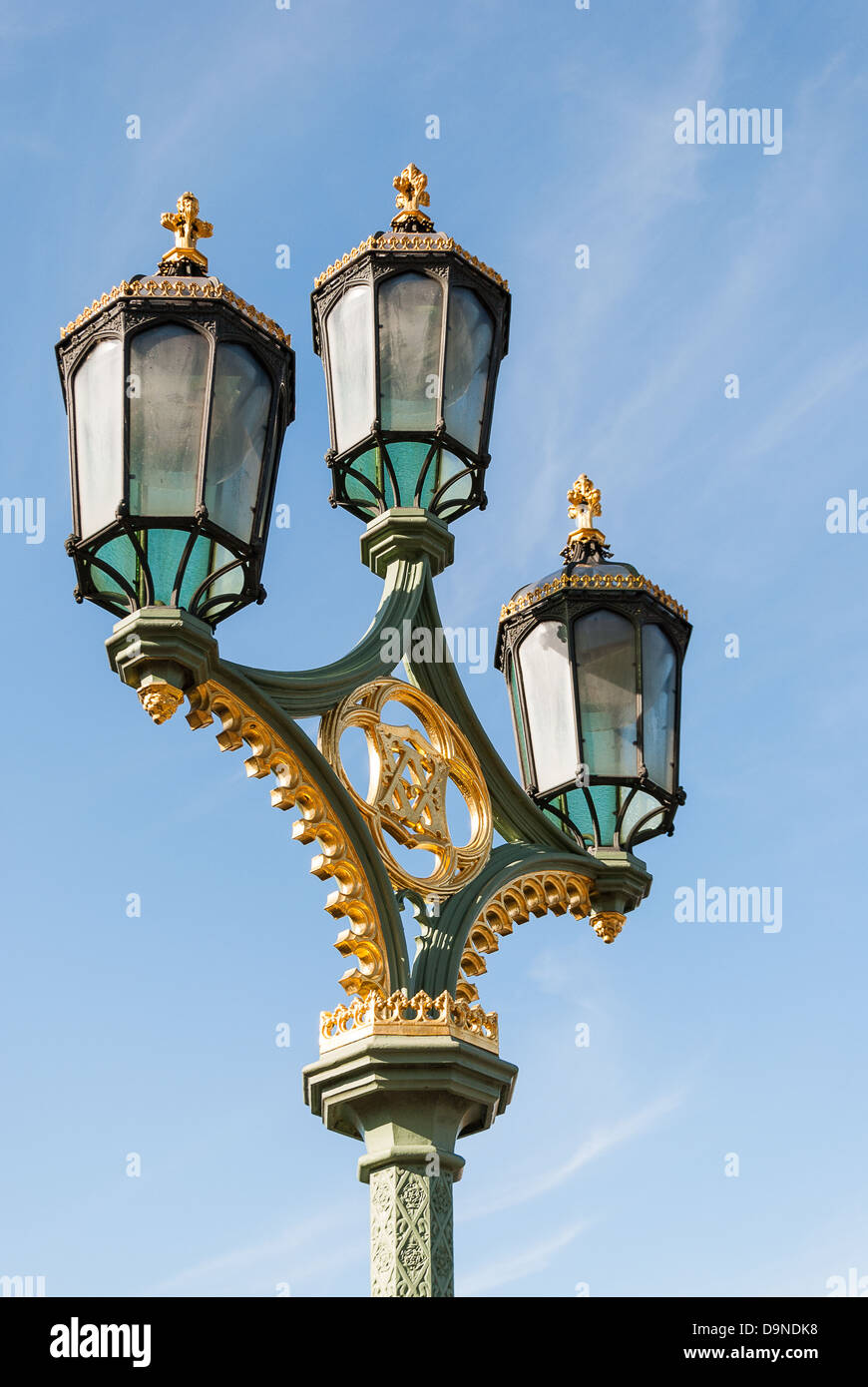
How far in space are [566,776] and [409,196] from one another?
251 centimetres

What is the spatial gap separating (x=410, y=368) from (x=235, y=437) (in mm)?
1129

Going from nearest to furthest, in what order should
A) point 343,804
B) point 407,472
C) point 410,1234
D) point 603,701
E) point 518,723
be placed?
point 410,1234
point 343,804
point 407,472
point 603,701
point 518,723

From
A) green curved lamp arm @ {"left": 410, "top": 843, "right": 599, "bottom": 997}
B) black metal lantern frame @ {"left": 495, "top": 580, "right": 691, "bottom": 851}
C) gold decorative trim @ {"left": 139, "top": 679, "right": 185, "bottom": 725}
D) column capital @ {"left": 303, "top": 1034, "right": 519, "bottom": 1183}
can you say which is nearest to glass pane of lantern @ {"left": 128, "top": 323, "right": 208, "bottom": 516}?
gold decorative trim @ {"left": 139, "top": 679, "right": 185, "bottom": 725}

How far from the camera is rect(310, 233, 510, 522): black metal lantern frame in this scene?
29.0ft

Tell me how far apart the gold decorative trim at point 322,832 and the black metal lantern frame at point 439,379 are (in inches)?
58.9

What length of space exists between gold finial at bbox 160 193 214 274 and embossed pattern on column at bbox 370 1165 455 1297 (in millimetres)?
3435

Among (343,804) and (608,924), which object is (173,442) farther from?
(608,924)

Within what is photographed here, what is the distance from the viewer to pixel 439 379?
28.9ft

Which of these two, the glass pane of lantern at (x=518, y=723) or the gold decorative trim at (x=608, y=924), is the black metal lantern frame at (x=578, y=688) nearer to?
the glass pane of lantern at (x=518, y=723)

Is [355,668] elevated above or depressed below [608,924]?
above

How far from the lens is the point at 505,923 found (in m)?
8.59

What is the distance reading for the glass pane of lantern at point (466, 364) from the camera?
8867 mm

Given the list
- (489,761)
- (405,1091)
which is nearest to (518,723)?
(489,761)
